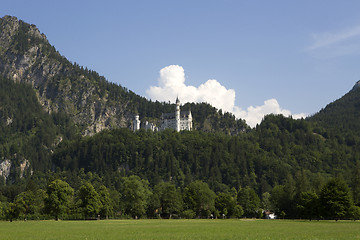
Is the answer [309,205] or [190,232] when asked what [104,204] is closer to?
[309,205]

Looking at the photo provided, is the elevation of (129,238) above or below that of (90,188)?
below

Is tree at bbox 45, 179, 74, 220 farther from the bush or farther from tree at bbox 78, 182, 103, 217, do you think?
the bush

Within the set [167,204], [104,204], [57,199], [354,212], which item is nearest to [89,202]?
[57,199]

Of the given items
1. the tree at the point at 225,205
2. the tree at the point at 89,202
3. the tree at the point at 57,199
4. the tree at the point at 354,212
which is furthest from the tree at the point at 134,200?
the tree at the point at 354,212

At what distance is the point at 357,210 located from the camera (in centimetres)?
10525

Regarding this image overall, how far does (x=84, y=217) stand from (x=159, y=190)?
31.1 metres

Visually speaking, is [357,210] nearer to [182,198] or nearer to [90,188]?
[182,198]

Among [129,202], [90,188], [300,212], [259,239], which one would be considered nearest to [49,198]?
[90,188]

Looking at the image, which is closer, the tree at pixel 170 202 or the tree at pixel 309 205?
the tree at pixel 309 205

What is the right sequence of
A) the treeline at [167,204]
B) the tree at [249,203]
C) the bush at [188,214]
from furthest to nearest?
the tree at [249,203] → the bush at [188,214] → the treeline at [167,204]

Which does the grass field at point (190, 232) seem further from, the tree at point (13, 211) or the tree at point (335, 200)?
the tree at point (13, 211)

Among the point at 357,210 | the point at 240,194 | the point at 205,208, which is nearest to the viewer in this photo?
the point at 357,210

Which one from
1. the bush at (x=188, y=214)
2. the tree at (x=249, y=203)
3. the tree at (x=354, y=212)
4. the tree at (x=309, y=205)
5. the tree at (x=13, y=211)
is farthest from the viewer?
the tree at (x=249, y=203)

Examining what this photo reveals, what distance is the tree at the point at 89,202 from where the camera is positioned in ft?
392
